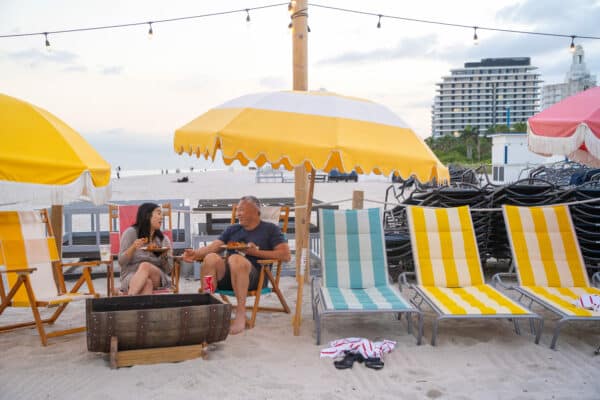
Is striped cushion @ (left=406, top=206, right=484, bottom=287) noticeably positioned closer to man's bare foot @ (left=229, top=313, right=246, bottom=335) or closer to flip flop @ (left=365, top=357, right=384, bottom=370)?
flip flop @ (left=365, top=357, right=384, bottom=370)

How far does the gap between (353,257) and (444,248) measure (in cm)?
86

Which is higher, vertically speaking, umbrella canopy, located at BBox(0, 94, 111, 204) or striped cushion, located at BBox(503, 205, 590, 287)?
umbrella canopy, located at BBox(0, 94, 111, 204)

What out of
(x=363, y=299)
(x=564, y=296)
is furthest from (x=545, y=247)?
(x=363, y=299)

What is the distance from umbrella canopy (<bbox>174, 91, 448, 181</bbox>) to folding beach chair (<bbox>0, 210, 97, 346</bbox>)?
156 cm

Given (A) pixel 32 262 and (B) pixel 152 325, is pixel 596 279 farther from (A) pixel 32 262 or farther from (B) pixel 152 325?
(A) pixel 32 262

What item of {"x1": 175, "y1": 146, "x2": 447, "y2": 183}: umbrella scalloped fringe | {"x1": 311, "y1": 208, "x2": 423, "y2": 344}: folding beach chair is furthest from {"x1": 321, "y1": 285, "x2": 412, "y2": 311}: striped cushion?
{"x1": 175, "y1": 146, "x2": 447, "y2": 183}: umbrella scalloped fringe

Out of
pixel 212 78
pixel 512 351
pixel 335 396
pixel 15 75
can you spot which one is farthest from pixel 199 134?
pixel 15 75

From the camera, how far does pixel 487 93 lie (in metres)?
146

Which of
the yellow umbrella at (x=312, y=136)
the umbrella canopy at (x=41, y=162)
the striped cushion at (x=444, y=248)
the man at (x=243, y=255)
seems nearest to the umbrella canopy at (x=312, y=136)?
the yellow umbrella at (x=312, y=136)

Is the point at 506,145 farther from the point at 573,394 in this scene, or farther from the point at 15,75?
the point at 573,394

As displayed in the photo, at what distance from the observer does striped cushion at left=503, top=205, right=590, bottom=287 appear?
5.12 meters

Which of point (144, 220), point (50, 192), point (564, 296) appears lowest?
point (564, 296)

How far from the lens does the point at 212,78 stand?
42.5ft

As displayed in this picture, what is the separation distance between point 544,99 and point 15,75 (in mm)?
178329
